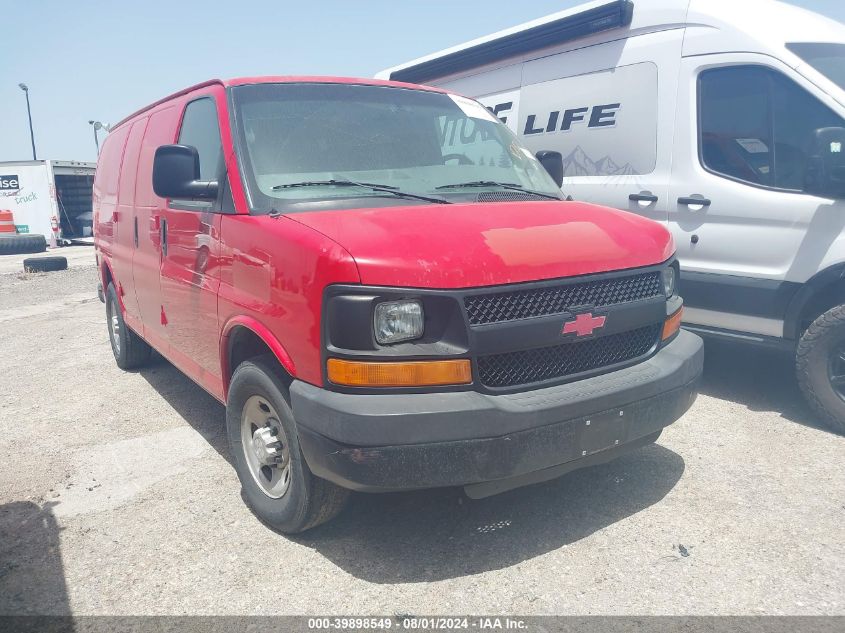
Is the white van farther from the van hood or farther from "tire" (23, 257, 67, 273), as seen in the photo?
"tire" (23, 257, 67, 273)

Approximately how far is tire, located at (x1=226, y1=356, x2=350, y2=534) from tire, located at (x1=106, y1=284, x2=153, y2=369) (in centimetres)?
278

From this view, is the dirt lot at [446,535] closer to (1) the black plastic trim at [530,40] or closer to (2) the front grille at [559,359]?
(2) the front grille at [559,359]

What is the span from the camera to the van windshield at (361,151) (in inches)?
124

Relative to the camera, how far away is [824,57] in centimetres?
434

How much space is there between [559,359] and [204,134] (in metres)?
2.28

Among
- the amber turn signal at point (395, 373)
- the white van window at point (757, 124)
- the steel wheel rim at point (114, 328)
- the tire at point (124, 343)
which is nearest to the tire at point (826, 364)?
the white van window at point (757, 124)

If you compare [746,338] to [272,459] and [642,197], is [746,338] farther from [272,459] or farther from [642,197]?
[272,459]

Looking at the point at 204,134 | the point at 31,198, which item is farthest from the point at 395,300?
the point at 31,198

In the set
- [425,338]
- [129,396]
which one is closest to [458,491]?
[425,338]

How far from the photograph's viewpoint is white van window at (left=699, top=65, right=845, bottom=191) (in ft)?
13.8

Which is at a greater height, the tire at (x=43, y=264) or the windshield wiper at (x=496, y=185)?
the windshield wiper at (x=496, y=185)

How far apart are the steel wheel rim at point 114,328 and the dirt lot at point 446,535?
155 cm

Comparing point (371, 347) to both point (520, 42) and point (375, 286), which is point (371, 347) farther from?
point (520, 42)

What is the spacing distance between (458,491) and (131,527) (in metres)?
1.59
